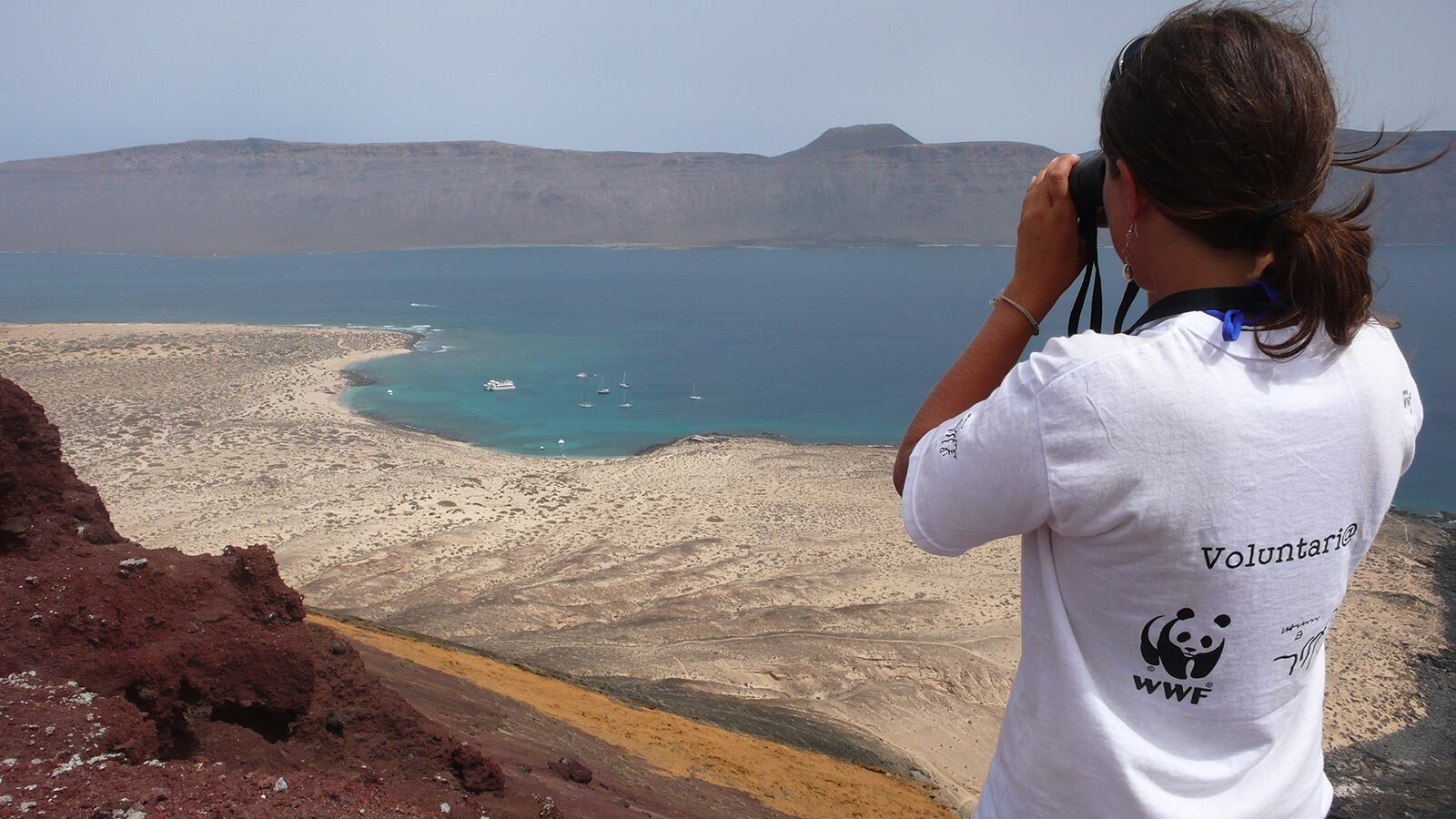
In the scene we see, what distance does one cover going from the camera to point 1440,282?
86250 mm

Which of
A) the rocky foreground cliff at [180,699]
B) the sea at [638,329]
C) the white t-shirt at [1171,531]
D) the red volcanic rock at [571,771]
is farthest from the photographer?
the sea at [638,329]

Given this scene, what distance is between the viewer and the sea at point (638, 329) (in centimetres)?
3017

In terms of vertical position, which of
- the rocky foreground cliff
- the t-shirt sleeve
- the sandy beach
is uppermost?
the t-shirt sleeve

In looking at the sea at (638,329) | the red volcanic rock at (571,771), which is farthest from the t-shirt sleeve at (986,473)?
the red volcanic rock at (571,771)

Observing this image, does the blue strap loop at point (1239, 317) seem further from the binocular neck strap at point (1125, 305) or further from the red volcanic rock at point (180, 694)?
the red volcanic rock at point (180, 694)

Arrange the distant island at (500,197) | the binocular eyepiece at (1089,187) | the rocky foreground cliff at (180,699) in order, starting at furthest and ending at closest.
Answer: the distant island at (500,197) < the rocky foreground cliff at (180,699) < the binocular eyepiece at (1089,187)

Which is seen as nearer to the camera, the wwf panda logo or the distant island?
the wwf panda logo

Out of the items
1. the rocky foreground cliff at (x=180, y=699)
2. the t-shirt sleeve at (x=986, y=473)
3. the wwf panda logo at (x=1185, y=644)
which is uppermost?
the t-shirt sleeve at (x=986, y=473)

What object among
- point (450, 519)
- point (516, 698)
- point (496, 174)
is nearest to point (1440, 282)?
point (450, 519)

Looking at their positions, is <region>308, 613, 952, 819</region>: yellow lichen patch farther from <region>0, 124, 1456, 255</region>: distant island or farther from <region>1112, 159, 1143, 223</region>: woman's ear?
<region>0, 124, 1456, 255</region>: distant island

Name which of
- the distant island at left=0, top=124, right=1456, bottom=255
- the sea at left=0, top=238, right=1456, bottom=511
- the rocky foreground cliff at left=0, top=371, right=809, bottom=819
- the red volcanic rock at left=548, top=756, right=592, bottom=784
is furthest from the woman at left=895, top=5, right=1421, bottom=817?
the distant island at left=0, top=124, right=1456, bottom=255

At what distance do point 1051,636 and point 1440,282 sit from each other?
106210mm

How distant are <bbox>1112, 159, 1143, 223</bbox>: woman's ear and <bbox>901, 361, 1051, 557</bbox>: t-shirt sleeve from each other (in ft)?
0.86

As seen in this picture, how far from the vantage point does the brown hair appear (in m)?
1.12
